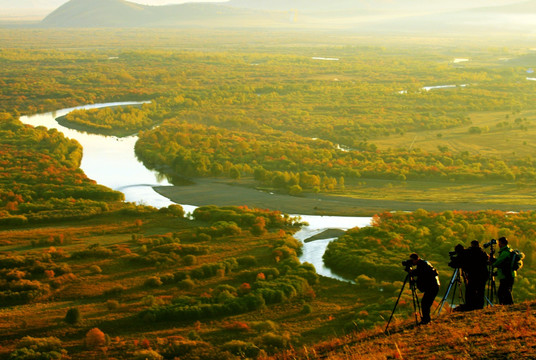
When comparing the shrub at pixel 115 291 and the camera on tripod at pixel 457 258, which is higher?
the camera on tripod at pixel 457 258

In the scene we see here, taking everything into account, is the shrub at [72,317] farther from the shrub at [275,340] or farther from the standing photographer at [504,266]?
the standing photographer at [504,266]

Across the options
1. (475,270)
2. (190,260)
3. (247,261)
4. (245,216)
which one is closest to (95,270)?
(190,260)

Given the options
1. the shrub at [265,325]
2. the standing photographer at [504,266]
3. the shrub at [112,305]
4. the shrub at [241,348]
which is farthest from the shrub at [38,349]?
the standing photographer at [504,266]

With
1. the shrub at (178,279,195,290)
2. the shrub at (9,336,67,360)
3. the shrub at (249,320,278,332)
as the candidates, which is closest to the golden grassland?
the shrub at (249,320,278,332)

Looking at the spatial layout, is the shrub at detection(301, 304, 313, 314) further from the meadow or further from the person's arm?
the person's arm

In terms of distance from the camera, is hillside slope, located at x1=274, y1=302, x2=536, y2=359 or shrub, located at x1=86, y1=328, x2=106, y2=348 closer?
hillside slope, located at x1=274, y1=302, x2=536, y2=359

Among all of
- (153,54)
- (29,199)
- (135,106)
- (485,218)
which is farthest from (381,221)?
(153,54)
